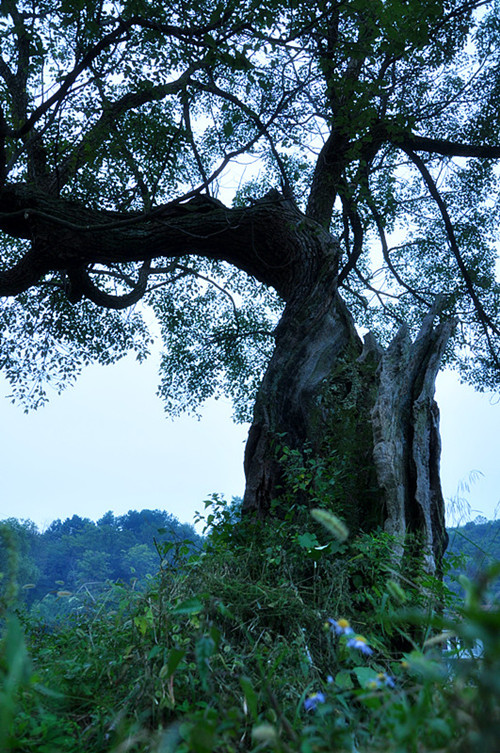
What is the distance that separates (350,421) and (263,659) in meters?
3.35

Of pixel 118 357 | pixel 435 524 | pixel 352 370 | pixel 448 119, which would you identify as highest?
pixel 448 119

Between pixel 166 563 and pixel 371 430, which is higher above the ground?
pixel 371 430

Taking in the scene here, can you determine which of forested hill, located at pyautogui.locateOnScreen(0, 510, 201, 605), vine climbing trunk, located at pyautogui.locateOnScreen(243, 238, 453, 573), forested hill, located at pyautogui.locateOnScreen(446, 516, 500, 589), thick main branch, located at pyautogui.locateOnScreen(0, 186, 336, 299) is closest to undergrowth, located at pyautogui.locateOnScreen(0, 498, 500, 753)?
forested hill, located at pyautogui.locateOnScreen(446, 516, 500, 589)

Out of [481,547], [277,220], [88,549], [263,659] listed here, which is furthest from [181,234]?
[88,549]

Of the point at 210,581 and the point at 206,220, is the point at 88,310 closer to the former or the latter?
the point at 206,220

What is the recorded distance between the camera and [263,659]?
3014mm

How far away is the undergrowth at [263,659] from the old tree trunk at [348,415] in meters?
0.63

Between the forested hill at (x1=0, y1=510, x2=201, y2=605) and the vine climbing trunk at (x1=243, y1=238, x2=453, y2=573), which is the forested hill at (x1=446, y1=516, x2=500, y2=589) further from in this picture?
the forested hill at (x1=0, y1=510, x2=201, y2=605)

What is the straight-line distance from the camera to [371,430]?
19.3 feet

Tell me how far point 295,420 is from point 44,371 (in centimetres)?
741

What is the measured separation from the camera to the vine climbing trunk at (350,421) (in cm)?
507

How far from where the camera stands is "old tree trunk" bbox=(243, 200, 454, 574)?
16.7ft

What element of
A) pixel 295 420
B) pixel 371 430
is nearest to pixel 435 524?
pixel 371 430

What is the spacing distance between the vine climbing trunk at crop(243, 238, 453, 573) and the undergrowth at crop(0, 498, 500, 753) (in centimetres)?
59
